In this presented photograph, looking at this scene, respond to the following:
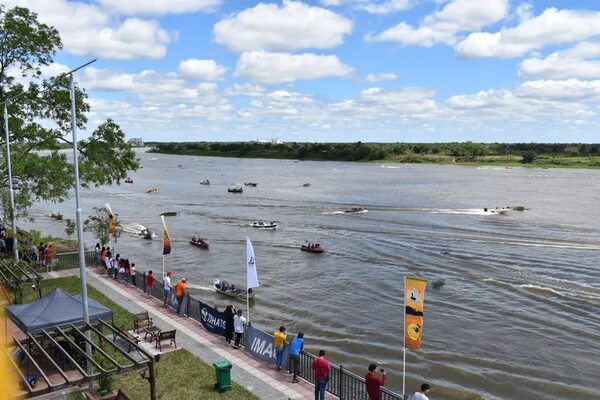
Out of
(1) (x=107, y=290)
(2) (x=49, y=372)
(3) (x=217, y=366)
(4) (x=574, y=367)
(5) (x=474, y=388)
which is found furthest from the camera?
(1) (x=107, y=290)

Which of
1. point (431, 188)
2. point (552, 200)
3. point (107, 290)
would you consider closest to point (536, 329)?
point (107, 290)

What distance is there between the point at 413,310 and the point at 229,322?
7.09 metres

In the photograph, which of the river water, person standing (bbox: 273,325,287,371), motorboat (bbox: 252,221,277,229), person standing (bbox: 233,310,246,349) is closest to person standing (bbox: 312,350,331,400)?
person standing (bbox: 273,325,287,371)

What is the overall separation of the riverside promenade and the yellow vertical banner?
287cm

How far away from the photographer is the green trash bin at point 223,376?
1521cm

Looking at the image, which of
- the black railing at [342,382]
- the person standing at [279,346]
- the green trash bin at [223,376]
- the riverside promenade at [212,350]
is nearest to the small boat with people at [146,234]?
the riverside promenade at [212,350]

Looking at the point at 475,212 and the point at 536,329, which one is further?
the point at 475,212

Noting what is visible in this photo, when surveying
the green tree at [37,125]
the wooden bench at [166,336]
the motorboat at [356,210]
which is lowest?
the motorboat at [356,210]

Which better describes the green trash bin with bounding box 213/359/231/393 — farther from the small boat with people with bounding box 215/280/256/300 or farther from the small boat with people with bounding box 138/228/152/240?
the small boat with people with bounding box 138/228/152/240

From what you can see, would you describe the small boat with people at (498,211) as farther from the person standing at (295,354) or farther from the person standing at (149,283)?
the person standing at (295,354)

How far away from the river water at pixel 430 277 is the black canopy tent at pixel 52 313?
12.0m

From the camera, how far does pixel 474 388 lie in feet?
72.9

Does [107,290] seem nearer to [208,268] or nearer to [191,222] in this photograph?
[208,268]

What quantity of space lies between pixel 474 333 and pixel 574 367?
525 cm
